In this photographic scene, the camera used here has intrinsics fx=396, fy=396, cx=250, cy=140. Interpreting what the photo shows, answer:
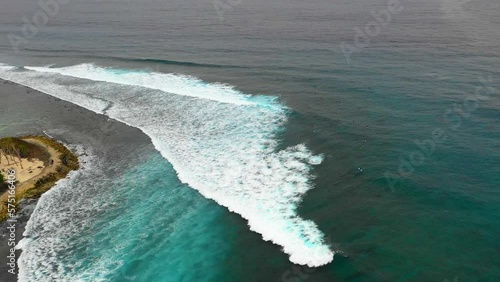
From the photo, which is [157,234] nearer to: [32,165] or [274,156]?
[274,156]

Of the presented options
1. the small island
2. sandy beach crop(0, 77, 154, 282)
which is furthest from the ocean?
the small island

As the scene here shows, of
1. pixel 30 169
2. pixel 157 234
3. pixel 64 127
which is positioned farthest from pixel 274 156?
pixel 64 127

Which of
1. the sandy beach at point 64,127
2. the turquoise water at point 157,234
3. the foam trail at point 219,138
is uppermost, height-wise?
the foam trail at point 219,138

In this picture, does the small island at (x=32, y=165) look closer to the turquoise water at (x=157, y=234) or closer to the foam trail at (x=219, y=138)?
the turquoise water at (x=157, y=234)

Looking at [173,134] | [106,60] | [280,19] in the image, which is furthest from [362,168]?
[280,19]

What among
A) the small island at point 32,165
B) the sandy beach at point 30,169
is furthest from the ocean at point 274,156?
the sandy beach at point 30,169

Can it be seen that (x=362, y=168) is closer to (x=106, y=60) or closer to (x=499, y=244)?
(x=499, y=244)

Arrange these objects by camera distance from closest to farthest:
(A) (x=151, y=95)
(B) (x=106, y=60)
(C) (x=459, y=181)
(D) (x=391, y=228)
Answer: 1. (D) (x=391, y=228)
2. (C) (x=459, y=181)
3. (A) (x=151, y=95)
4. (B) (x=106, y=60)
